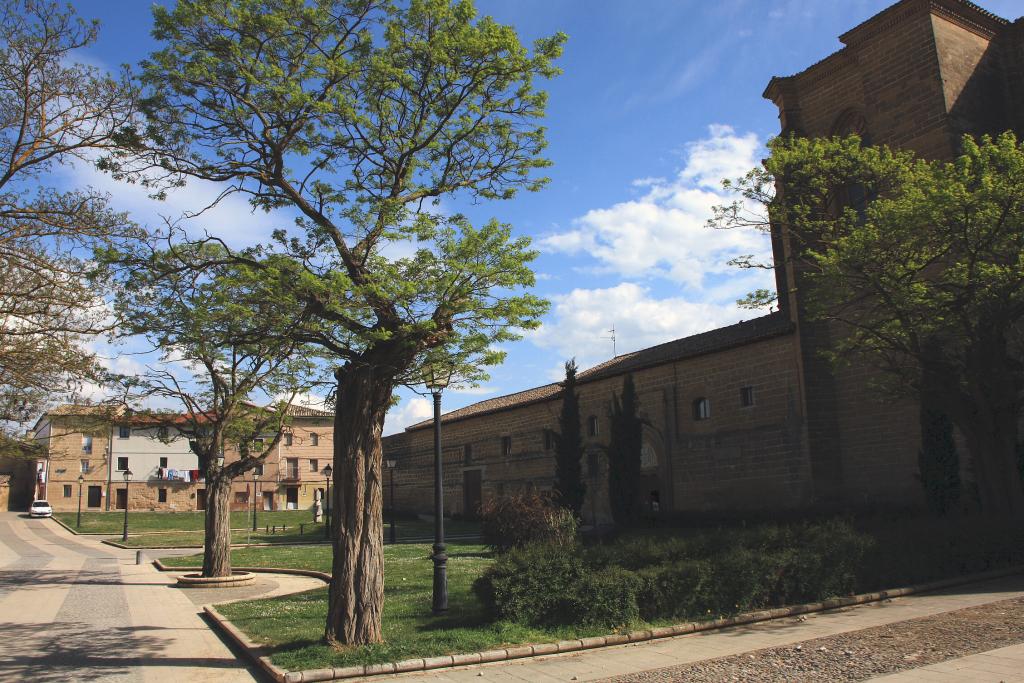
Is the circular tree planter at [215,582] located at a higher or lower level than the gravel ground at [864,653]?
lower

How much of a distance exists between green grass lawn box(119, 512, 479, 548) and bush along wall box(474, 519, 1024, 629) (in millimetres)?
19788

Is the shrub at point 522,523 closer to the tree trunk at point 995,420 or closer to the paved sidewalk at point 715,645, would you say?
the paved sidewalk at point 715,645

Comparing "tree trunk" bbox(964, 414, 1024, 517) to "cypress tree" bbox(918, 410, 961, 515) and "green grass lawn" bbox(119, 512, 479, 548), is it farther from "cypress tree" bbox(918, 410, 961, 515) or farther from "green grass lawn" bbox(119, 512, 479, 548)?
"green grass lawn" bbox(119, 512, 479, 548)

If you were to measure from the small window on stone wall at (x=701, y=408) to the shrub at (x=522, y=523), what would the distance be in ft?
34.9

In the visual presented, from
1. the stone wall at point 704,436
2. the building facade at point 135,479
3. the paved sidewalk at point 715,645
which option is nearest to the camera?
the paved sidewalk at point 715,645

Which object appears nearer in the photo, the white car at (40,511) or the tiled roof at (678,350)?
the tiled roof at (678,350)

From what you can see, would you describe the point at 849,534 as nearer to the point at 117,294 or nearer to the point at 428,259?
the point at 428,259

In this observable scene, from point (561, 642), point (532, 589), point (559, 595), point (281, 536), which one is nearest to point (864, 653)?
point (561, 642)

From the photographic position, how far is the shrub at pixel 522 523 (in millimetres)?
14555

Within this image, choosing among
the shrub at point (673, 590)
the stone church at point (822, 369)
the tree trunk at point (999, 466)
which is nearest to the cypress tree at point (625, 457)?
the stone church at point (822, 369)

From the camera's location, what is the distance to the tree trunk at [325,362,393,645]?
27.2 ft

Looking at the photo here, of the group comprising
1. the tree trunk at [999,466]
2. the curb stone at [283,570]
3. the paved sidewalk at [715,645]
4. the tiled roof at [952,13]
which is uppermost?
the tiled roof at [952,13]

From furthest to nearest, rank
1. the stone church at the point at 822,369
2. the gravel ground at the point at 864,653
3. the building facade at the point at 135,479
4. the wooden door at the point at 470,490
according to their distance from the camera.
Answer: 1. the building facade at the point at 135,479
2. the wooden door at the point at 470,490
3. the stone church at the point at 822,369
4. the gravel ground at the point at 864,653

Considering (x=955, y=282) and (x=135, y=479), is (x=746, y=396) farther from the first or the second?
(x=135, y=479)
